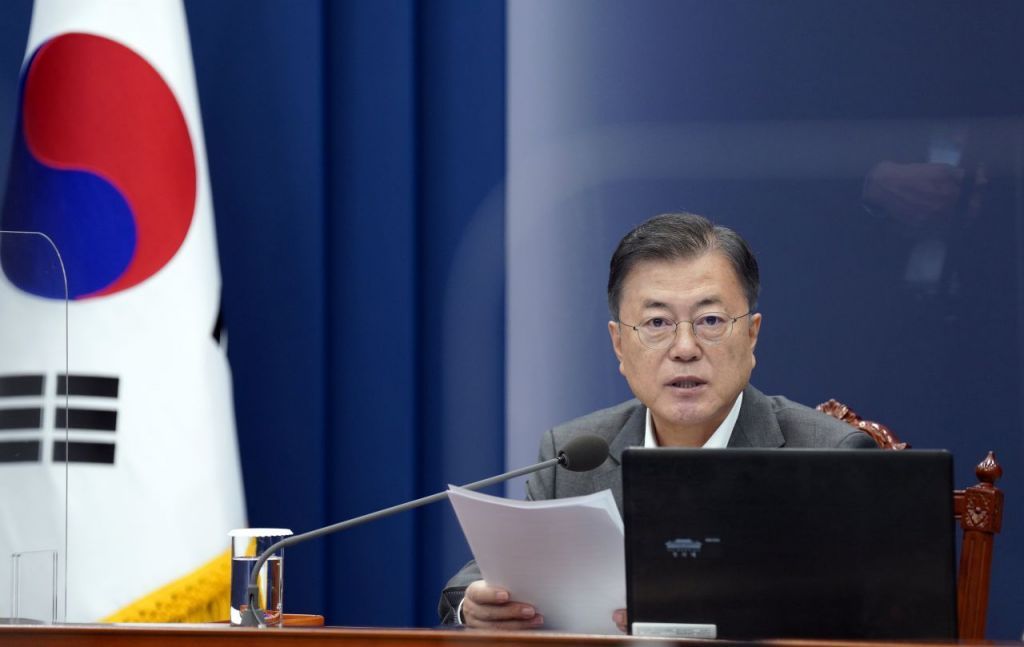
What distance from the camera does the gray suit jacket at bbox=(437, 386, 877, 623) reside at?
6.61 ft

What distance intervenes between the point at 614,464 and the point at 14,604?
1013 mm

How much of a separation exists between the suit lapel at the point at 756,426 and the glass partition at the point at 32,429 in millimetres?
1110

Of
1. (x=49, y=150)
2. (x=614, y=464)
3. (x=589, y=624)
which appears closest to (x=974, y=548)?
(x=614, y=464)

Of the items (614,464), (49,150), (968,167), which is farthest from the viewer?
(968,167)

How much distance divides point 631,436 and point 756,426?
0.78ft

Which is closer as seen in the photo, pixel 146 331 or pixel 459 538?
pixel 146 331

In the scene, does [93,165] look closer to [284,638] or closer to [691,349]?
[691,349]

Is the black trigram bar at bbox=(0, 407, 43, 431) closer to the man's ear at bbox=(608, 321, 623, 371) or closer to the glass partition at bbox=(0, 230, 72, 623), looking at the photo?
the glass partition at bbox=(0, 230, 72, 623)

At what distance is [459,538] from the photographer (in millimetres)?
3076

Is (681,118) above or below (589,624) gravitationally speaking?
above

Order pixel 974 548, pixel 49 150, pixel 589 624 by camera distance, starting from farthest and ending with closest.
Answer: pixel 49 150 < pixel 974 548 < pixel 589 624

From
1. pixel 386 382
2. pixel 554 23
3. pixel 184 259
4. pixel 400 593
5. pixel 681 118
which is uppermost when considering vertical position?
pixel 554 23

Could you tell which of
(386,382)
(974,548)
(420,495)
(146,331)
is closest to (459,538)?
(420,495)

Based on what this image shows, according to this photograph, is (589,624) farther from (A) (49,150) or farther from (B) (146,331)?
Result: (A) (49,150)
